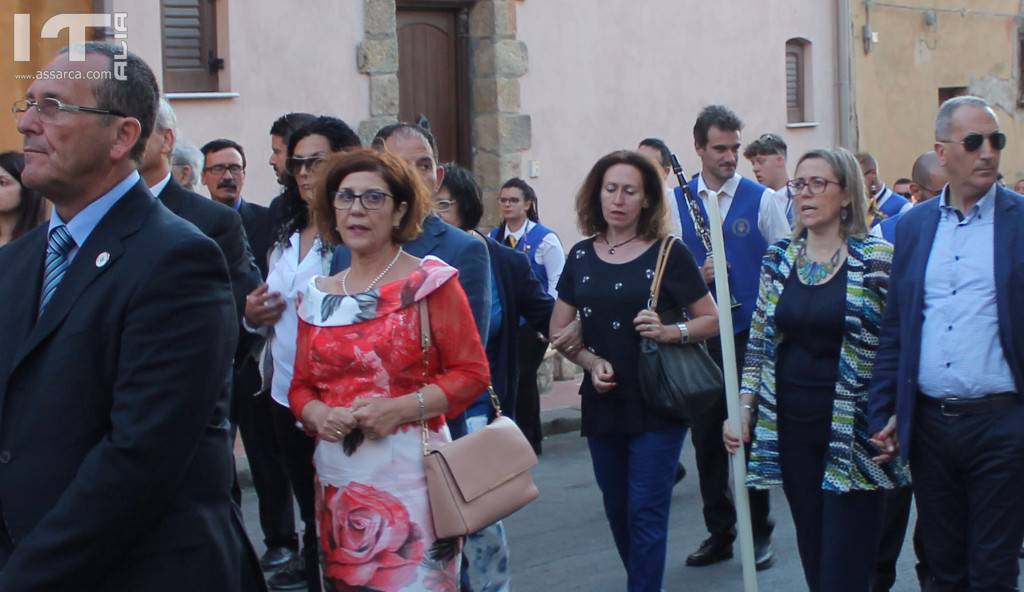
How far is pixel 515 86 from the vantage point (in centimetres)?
1512

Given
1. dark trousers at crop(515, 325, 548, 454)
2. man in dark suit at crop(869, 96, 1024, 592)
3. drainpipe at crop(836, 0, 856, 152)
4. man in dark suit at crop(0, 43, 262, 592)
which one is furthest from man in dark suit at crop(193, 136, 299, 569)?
drainpipe at crop(836, 0, 856, 152)

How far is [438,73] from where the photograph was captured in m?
15.0

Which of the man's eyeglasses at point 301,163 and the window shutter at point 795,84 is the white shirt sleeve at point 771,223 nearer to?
the man's eyeglasses at point 301,163

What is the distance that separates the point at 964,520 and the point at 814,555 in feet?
2.00

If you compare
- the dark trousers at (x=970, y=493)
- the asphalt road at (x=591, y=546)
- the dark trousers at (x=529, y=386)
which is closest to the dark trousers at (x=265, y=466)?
the asphalt road at (x=591, y=546)

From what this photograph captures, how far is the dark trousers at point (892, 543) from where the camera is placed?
661 cm

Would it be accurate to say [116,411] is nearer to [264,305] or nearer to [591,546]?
[264,305]

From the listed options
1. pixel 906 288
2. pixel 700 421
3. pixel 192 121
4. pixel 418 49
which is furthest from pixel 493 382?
pixel 418 49

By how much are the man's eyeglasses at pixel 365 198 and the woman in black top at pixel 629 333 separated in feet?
5.56

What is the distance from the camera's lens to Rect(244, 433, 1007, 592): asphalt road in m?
7.12

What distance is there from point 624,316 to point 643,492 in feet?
2.39

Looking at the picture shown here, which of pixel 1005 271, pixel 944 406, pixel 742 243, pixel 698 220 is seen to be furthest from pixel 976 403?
pixel 698 220

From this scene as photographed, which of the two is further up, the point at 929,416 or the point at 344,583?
the point at 929,416

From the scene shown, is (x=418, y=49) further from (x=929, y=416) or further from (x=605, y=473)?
(x=929, y=416)
